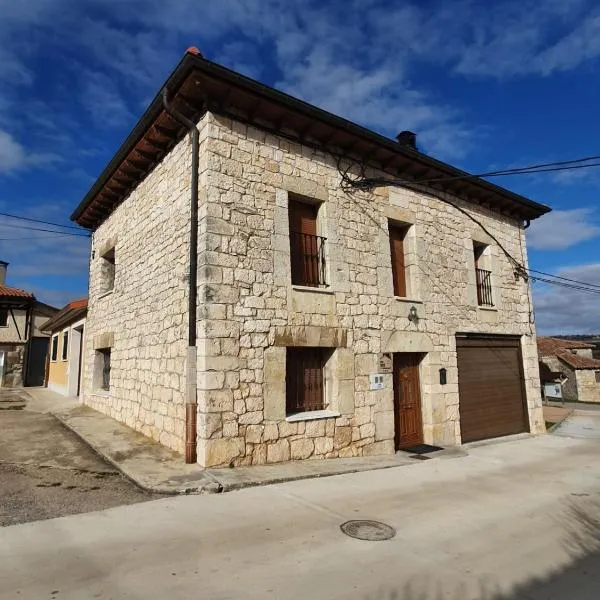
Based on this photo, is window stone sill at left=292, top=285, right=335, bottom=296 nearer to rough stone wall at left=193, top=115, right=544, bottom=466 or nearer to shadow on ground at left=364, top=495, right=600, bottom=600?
rough stone wall at left=193, top=115, right=544, bottom=466

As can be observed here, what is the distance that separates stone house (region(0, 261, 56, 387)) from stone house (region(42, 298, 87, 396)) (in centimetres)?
403

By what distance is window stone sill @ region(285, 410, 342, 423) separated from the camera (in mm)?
6686

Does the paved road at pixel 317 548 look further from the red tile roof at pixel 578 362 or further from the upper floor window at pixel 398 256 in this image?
the red tile roof at pixel 578 362

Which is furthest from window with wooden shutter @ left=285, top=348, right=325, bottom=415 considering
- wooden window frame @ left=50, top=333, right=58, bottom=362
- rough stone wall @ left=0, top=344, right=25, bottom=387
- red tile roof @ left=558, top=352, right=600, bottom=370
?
red tile roof @ left=558, top=352, right=600, bottom=370

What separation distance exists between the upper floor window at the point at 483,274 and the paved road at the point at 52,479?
29.3 ft

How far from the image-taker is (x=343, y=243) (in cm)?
788

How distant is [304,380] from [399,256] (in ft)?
12.0

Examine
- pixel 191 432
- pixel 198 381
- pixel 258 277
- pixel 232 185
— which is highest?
pixel 232 185

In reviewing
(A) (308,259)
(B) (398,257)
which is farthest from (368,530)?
(B) (398,257)

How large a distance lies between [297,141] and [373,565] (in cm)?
646

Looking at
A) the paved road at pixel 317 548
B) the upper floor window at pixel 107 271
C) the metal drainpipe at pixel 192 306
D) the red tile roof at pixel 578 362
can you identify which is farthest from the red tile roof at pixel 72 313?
the red tile roof at pixel 578 362

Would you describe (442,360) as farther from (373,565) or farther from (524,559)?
(373,565)

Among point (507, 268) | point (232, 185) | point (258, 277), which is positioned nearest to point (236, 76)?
point (232, 185)

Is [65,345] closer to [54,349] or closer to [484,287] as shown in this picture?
[54,349]
